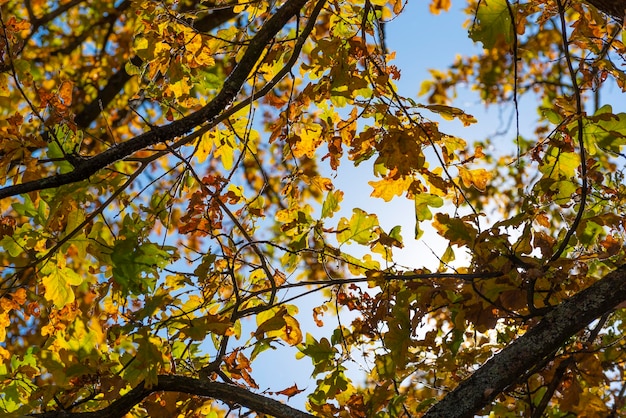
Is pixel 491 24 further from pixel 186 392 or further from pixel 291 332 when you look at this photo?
pixel 186 392

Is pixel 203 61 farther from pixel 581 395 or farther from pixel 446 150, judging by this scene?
pixel 581 395

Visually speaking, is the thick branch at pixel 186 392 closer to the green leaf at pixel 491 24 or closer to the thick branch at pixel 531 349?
the thick branch at pixel 531 349

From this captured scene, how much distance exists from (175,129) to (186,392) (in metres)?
0.67

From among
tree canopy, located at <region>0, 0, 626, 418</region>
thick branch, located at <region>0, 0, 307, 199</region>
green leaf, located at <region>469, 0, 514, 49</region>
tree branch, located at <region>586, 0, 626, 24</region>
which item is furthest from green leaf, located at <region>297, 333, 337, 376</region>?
tree branch, located at <region>586, 0, 626, 24</region>

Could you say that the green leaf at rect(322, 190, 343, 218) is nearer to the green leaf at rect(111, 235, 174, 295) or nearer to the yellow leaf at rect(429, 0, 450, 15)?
the green leaf at rect(111, 235, 174, 295)

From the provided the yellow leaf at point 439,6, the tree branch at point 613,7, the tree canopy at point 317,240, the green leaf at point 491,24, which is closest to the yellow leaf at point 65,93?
the tree canopy at point 317,240

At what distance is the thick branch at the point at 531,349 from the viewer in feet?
4.41

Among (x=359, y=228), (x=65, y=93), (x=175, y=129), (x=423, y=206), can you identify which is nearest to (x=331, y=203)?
(x=359, y=228)

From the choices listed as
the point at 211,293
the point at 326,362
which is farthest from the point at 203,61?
the point at 326,362

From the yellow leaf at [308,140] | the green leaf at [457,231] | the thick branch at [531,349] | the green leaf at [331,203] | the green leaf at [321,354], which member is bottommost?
the thick branch at [531,349]

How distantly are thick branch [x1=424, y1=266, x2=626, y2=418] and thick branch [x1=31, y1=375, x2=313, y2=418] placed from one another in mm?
446

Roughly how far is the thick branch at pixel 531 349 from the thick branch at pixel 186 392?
17.6 inches

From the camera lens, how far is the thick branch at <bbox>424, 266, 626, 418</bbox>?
4.41 ft

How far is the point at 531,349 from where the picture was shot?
142cm
